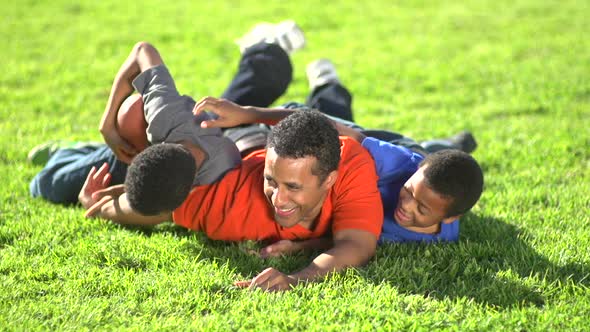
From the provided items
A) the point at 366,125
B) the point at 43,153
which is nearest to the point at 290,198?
the point at 43,153

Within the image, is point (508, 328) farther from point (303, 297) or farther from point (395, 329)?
point (303, 297)

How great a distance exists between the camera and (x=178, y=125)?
5.01 metres

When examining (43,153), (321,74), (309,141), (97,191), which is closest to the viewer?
(309,141)

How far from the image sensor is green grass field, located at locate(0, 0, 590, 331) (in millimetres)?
4137

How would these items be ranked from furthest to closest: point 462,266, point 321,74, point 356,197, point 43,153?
point 321,74, point 43,153, point 356,197, point 462,266

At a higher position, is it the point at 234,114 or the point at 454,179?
the point at 234,114

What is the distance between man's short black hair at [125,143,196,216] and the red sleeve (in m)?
0.92

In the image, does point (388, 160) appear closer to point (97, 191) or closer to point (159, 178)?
point (159, 178)

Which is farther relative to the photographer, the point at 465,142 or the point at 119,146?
the point at 465,142

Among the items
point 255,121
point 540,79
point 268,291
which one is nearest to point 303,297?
point 268,291

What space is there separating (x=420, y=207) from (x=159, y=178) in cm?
166

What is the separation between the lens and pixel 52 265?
4.65 metres

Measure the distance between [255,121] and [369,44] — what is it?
5915mm

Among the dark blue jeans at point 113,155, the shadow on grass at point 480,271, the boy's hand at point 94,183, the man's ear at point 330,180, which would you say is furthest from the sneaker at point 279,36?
the shadow on grass at point 480,271
